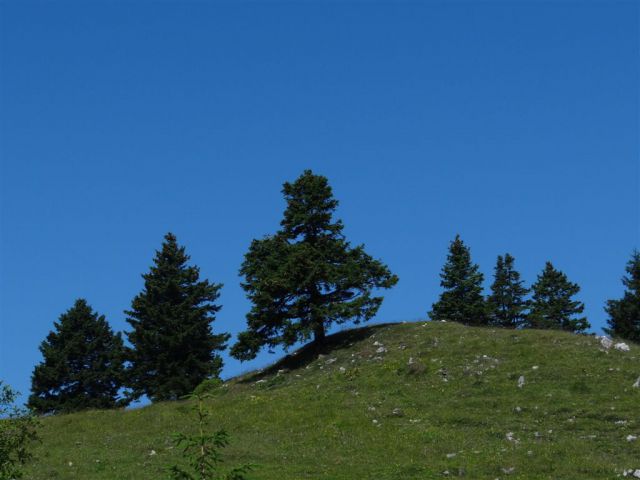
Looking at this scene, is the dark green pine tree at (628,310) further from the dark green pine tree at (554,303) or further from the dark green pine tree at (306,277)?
the dark green pine tree at (306,277)

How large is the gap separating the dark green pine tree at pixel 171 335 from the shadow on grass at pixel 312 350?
761 cm

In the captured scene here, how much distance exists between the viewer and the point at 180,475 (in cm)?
1175

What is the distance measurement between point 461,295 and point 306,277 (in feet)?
75.3

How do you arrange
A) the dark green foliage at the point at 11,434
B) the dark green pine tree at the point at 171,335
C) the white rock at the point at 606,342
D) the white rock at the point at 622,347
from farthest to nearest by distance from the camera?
the dark green pine tree at the point at 171,335 < the white rock at the point at 606,342 < the white rock at the point at 622,347 < the dark green foliage at the point at 11,434

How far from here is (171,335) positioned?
56.8 metres

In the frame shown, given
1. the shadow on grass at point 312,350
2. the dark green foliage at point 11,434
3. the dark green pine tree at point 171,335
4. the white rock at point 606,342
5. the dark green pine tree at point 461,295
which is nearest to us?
the dark green foliage at point 11,434

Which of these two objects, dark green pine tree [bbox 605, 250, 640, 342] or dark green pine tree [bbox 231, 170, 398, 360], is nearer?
dark green pine tree [bbox 231, 170, 398, 360]

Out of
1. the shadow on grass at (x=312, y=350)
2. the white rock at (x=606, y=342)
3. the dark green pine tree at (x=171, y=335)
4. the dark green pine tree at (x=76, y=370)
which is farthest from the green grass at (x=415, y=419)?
the dark green pine tree at (x=76, y=370)

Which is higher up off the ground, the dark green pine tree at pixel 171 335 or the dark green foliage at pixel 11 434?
the dark green pine tree at pixel 171 335

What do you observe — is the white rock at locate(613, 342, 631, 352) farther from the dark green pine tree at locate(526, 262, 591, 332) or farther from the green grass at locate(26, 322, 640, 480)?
the dark green pine tree at locate(526, 262, 591, 332)

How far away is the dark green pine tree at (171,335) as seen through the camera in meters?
56.2

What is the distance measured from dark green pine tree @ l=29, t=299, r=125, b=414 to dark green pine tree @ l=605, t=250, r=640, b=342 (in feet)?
127

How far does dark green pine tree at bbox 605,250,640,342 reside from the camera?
209ft

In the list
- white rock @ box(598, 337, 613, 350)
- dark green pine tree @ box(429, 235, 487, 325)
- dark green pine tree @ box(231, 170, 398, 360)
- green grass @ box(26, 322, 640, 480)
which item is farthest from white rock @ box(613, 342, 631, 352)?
dark green pine tree @ box(429, 235, 487, 325)
